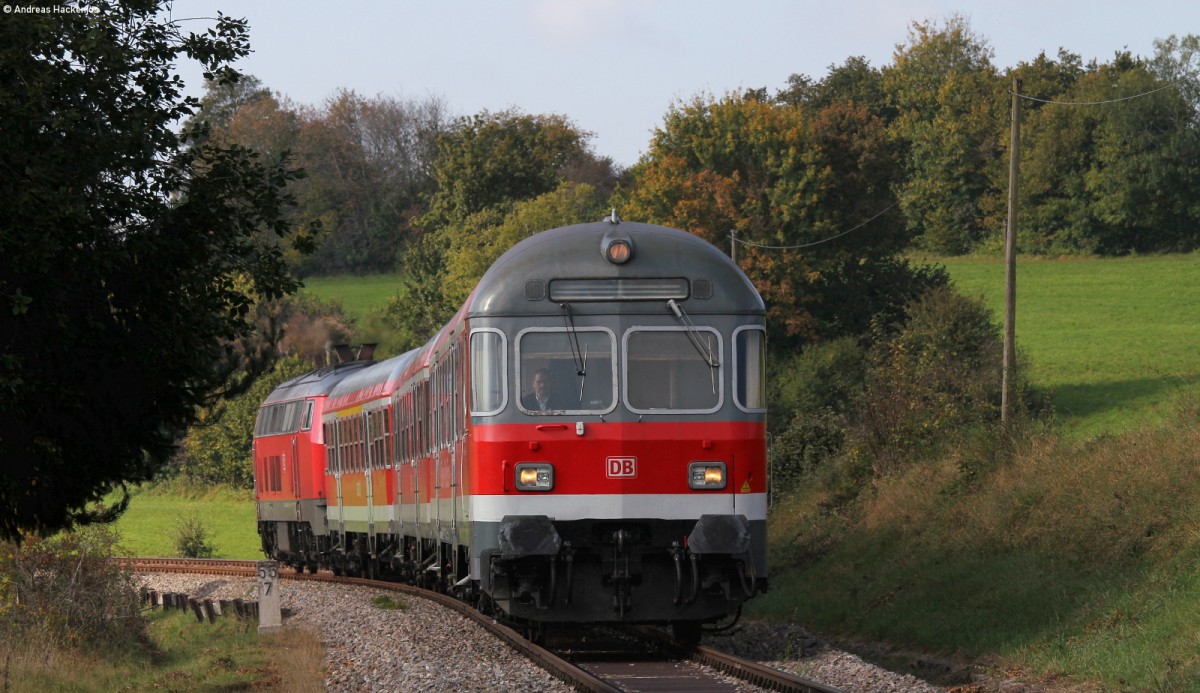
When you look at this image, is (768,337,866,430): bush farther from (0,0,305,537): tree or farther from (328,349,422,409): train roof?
(0,0,305,537): tree

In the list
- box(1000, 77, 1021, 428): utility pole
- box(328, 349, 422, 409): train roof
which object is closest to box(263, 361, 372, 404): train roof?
box(328, 349, 422, 409): train roof

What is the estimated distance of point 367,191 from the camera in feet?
302

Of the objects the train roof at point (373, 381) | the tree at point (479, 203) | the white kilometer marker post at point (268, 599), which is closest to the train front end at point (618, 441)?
the train roof at point (373, 381)

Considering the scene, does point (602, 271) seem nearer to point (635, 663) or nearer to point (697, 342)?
point (697, 342)

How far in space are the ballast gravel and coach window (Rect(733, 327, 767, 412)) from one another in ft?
7.17

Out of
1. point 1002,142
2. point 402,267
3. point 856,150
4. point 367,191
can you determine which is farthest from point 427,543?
point 367,191

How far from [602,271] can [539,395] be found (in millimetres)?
1168

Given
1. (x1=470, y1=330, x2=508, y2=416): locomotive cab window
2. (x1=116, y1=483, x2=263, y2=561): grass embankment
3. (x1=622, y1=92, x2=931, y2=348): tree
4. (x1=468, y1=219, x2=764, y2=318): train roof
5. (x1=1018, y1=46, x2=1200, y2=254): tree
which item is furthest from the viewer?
(x1=1018, y1=46, x2=1200, y2=254): tree

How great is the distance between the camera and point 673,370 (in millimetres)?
12977

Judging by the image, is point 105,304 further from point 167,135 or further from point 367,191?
point 367,191

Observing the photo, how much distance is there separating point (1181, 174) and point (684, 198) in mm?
24179

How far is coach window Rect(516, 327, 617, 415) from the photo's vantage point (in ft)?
42.2

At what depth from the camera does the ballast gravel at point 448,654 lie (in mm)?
12094

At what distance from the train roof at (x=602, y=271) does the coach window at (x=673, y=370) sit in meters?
0.27
